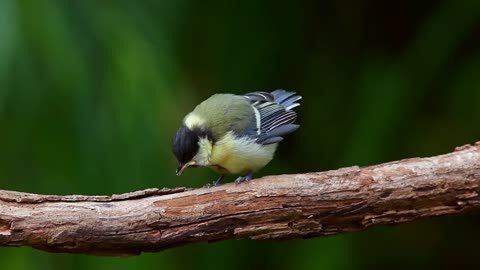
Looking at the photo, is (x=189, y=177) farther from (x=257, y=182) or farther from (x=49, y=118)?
(x=257, y=182)

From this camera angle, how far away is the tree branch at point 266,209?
5.60ft

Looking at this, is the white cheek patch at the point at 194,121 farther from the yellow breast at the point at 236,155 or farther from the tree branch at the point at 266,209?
the tree branch at the point at 266,209

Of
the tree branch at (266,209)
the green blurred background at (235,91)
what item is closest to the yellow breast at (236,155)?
the tree branch at (266,209)

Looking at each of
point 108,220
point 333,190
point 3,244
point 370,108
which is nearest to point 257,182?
point 333,190

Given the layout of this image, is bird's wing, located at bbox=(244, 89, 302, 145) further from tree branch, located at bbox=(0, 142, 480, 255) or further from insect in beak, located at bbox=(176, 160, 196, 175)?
tree branch, located at bbox=(0, 142, 480, 255)

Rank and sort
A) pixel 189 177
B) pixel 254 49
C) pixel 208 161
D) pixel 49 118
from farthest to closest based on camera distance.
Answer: pixel 254 49 < pixel 189 177 < pixel 49 118 < pixel 208 161

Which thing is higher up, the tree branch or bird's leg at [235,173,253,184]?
bird's leg at [235,173,253,184]

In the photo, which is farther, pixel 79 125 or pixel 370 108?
pixel 370 108

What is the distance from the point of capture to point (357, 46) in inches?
115

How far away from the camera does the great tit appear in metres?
2.01

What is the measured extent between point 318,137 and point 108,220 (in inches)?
53.8

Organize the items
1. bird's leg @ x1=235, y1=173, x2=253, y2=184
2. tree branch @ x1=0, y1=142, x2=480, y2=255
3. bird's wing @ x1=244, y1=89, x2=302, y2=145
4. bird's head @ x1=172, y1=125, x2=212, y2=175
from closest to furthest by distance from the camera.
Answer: tree branch @ x1=0, y1=142, x2=480, y2=255
bird's leg @ x1=235, y1=173, x2=253, y2=184
bird's head @ x1=172, y1=125, x2=212, y2=175
bird's wing @ x1=244, y1=89, x2=302, y2=145

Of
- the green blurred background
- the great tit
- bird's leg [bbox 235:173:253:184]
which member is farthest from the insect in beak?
the green blurred background

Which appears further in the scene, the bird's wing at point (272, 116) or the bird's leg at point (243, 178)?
the bird's wing at point (272, 116)
